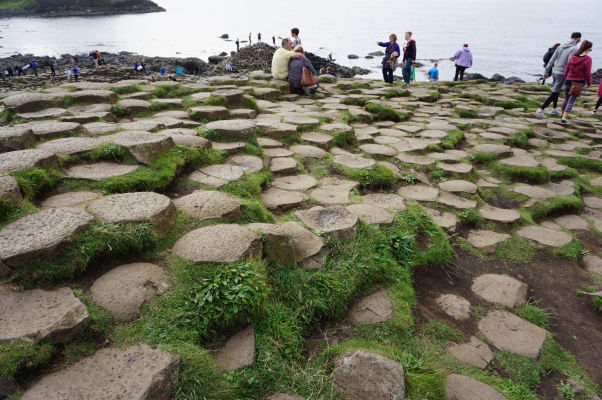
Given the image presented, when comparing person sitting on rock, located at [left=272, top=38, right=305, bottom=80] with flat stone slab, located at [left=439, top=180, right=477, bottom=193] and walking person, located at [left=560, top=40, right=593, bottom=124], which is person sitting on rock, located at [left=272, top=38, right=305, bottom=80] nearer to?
flat stone slab, located at [left=439, top=180, right=477, bottom=193]

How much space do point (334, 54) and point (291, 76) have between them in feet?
141

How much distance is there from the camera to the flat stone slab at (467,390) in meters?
1.71

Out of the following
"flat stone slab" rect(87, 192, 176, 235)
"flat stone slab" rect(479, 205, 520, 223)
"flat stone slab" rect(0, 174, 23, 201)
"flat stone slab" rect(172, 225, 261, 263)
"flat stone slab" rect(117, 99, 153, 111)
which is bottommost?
"flat stone slab" rect(479, 205, 520, 223)

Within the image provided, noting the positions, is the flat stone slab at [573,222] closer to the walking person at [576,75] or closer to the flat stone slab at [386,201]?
the flat stone slab at [386,201]

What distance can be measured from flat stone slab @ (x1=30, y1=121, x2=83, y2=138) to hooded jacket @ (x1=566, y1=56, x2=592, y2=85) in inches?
359

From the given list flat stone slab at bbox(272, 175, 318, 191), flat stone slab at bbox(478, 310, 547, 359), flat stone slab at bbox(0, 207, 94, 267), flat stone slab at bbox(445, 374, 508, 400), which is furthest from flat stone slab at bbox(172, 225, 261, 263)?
flat stone slab at bbox(478, 310, 547, 359)

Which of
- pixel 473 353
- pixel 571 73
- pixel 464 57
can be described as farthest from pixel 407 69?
pixel 473 353

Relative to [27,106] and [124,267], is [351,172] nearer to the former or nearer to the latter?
[124,267]

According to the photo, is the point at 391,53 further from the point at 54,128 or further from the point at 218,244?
the point at 218,244

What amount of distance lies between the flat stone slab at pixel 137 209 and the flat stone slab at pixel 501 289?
2310 mm

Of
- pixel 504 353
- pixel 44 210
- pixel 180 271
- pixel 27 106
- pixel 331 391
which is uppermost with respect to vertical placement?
pixel 27 106

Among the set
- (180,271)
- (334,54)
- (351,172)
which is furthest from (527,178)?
(334,54)

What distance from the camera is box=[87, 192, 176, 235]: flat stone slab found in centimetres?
216

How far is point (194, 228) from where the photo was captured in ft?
7.76
